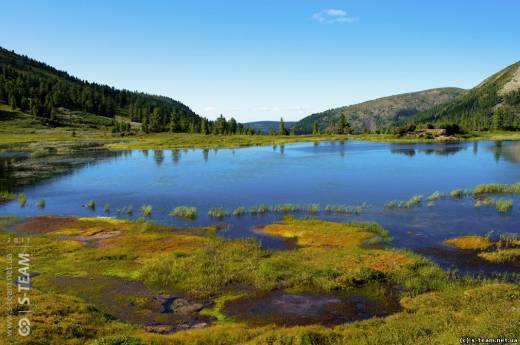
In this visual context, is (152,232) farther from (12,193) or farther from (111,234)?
(12,193)

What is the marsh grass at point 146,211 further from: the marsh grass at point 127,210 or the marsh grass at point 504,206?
the marsh grass at point 504,206

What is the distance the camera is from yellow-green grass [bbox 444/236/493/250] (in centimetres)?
3891

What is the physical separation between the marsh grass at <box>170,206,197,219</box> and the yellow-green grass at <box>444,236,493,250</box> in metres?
32.7

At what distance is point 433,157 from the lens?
121 m

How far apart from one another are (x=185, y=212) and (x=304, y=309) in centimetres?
3360

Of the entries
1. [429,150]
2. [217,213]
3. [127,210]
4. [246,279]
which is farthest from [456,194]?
[429,150]

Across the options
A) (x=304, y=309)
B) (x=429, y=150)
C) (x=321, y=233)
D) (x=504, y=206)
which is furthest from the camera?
→ (x=429, y=150)

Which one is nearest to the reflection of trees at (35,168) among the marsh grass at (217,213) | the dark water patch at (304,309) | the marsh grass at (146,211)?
the marsh grass at (146,211)

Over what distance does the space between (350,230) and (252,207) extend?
18088 mm

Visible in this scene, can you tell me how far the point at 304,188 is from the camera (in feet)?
245

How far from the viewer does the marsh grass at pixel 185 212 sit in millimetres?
56500

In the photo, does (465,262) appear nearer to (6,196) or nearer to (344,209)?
(344,209)

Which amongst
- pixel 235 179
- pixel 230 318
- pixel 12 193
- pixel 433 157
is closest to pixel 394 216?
pixel 230 318

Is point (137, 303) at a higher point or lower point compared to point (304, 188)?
lower
